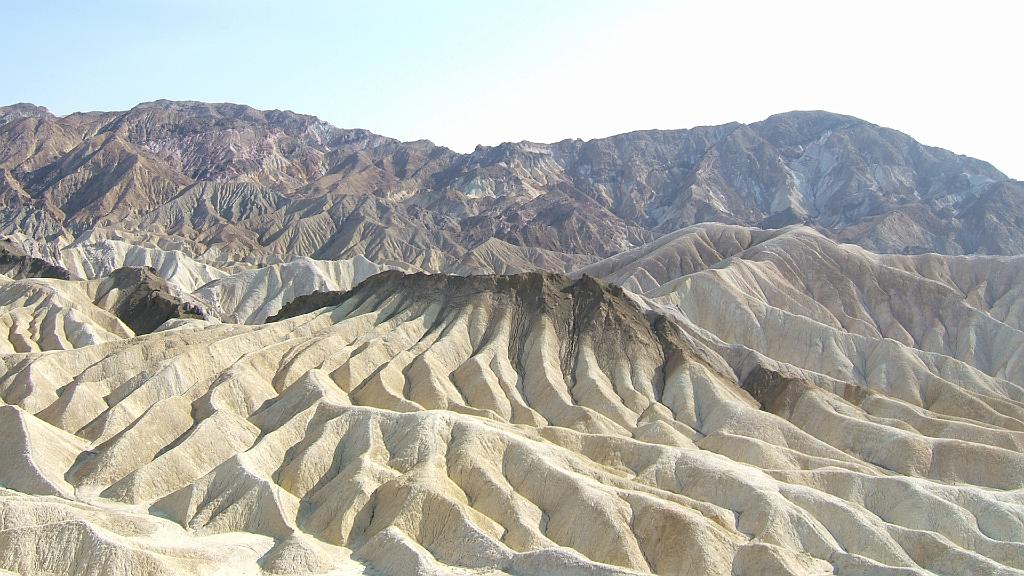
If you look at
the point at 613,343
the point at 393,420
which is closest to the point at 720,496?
the point at 393,420

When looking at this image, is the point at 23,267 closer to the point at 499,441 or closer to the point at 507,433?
the point at 507,433

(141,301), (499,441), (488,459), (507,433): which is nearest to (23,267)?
(141,301)

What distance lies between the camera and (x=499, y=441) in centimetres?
5941

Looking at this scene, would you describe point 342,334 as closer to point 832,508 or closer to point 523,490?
point 523,490

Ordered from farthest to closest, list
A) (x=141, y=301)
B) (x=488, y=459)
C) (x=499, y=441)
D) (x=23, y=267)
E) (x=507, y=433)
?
1. (x=23, y=267)
2. (x=141, y=301)
3. (x=507, y=433)
4. (x=499, y=441)
5. (x=488, y=459)

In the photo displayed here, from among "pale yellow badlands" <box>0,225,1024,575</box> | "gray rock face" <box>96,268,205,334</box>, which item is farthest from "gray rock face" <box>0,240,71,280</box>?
"pale yellow badlands" <box>0,225,1024,575</box>

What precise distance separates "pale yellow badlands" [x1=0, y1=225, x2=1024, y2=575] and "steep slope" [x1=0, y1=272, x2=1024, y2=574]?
0.20 m

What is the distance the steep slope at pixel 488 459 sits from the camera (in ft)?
155

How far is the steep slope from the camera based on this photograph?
4728 cm

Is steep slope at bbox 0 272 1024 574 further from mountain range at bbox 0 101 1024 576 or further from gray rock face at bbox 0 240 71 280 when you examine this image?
gray rock face at bbox 0 240 71 280

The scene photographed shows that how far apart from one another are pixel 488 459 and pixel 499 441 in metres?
2.08

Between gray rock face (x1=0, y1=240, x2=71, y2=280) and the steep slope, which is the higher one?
gray rock face (x1=0, y1=240, x2=71, y2=280)

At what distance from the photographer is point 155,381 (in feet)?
227

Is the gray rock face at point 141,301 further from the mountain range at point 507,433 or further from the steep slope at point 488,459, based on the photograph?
the steep slope at point 488,459
